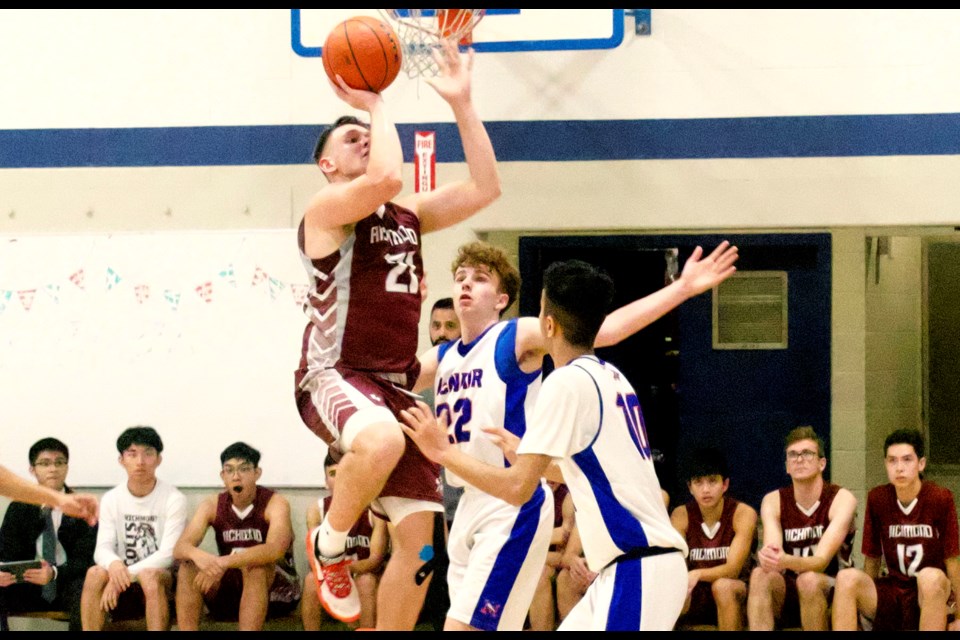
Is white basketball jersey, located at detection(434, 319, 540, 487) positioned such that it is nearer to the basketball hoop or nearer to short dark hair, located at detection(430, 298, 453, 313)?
short dark hair, located at detection(430, 298, 453, 313)

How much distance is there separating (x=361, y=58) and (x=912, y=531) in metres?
4.24

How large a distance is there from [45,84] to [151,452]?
2683mm

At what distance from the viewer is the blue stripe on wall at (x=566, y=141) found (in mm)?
7445

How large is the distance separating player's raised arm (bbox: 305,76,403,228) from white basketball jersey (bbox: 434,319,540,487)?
0.77m

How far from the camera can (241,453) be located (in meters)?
7.36

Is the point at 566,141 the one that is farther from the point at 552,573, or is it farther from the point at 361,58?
the point at 361,58

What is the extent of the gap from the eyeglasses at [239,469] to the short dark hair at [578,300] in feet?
13.5

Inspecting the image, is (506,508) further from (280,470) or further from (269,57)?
(269,57)

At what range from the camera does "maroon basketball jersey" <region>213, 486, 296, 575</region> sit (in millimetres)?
7211

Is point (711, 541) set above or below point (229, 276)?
below

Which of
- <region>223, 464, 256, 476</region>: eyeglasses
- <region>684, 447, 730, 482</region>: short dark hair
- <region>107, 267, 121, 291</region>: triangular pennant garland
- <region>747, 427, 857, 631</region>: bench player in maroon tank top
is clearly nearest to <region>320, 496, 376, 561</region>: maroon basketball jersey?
<region>223, 464, 256, 476</region>: eyeglasses

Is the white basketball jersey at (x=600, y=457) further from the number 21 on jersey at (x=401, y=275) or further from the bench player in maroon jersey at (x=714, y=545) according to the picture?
the bench player in maroon jersey at (x=714, y=545)

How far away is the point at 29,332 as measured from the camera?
7934mm

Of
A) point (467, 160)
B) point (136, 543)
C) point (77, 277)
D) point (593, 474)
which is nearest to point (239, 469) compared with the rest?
point (136, 543)
